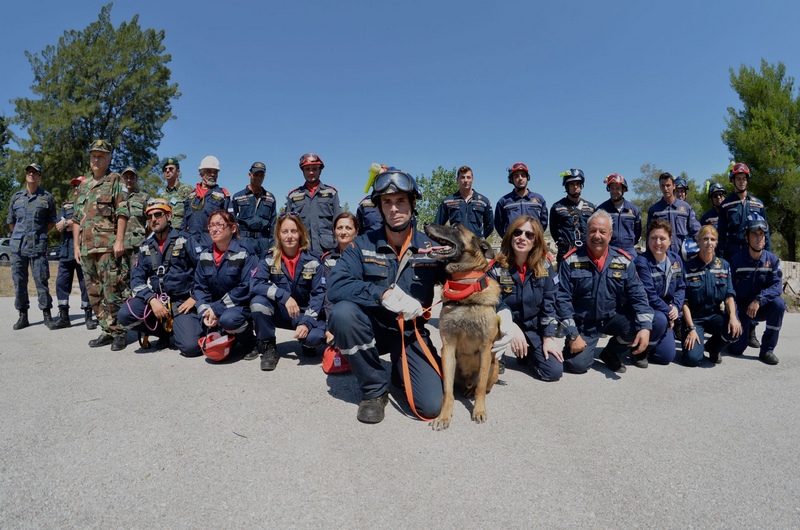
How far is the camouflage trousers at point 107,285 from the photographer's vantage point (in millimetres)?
5281

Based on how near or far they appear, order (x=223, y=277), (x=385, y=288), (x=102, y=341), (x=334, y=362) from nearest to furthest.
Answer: (x=385, y=288) < (x=334, y=362) < (x=223, y=277) < (x=102, y=341)

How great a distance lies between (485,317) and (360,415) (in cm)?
122

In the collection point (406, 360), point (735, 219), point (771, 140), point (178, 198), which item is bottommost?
point (406, 360)

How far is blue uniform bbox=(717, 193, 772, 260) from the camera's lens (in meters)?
6.62

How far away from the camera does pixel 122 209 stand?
214 inches

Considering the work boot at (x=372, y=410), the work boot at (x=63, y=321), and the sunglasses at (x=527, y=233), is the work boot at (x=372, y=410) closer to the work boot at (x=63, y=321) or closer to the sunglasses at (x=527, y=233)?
the sunglasses at (x=527, y=233)

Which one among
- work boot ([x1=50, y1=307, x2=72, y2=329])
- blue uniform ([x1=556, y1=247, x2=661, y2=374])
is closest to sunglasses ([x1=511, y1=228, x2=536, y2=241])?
blue uniform ([x1=556, y1=247, x2=661, y2=374])

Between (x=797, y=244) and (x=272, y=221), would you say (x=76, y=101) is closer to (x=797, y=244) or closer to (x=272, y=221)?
(x=272, y=221)

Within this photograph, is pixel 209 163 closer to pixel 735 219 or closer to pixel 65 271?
→ pixel 65 271

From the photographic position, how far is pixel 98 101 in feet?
79.3

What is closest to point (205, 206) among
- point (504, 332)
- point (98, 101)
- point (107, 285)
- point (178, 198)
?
point (178, 198)

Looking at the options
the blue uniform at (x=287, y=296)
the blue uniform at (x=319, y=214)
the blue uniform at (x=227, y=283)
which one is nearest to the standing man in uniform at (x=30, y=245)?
the blue uniform at (x=227, y=283)

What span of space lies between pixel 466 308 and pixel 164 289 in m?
3.91

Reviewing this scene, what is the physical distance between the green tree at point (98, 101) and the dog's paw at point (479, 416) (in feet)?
86.3
